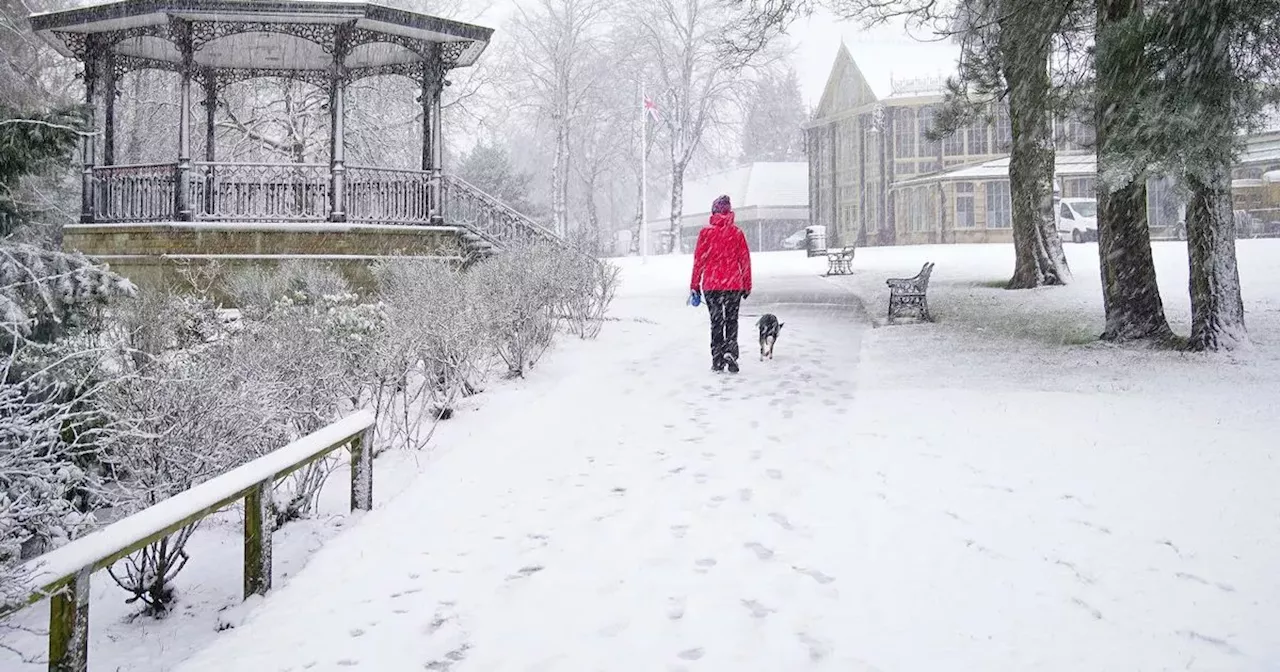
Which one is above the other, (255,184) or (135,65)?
(135,65)

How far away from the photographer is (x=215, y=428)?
4.89 metres

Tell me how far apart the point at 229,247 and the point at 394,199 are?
296 centimetres

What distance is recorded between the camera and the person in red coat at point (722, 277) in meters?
10.2

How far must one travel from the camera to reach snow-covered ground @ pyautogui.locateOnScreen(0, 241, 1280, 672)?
3684 mm

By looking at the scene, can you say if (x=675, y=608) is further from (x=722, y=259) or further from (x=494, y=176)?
A: (x=494, y=176)

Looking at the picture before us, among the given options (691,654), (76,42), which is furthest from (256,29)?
(691,654)

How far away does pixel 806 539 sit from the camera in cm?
487

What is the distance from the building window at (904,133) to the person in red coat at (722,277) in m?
37.9

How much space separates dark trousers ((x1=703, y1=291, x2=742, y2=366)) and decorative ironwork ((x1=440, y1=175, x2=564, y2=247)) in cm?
748

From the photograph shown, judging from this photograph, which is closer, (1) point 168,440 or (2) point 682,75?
(1) point 168,440

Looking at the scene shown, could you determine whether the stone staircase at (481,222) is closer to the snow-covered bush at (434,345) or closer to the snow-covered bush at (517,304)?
the snow-covered bush at (517,304)

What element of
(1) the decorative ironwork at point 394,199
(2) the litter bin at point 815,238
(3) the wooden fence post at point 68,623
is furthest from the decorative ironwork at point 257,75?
(2) the litter bin at point 815,238

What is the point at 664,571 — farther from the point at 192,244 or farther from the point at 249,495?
the point at 192,244

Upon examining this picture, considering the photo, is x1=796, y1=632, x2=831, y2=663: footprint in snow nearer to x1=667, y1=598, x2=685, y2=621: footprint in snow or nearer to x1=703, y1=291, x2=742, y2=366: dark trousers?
x1=667, y1=598, x2=685, y2=621: footprint in snow
